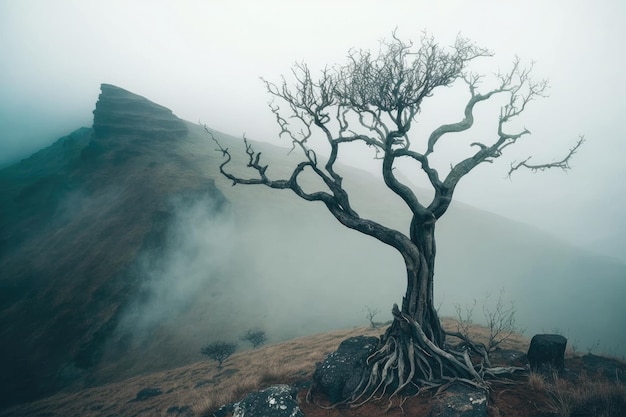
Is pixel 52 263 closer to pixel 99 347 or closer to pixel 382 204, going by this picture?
pixel 99 347

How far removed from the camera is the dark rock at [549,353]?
27.5 ft

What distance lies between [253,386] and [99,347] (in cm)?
4234

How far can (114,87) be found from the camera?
353ft

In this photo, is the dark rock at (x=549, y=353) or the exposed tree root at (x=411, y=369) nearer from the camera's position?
the exposed tree root at (x=411, y=369)

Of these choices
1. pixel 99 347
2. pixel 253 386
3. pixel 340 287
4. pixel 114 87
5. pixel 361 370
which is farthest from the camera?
pixel 114 87

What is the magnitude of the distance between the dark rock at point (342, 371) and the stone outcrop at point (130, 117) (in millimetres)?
94962

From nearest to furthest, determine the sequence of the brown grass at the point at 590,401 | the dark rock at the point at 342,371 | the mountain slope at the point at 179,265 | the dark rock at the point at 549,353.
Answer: the brown grass at the point at 590,401 → the dark rock at the point at 342,371 → the dark rock at the point at 549,353 → the mountain slope at the point at 179,265

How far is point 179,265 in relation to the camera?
177 ft

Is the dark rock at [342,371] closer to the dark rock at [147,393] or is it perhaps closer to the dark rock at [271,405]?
the dark rock at [271,405]

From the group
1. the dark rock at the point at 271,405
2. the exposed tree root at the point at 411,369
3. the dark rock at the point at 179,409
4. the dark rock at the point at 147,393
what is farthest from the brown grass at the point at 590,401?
the dark rock at the point at 147,393

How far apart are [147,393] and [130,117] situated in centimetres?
9748

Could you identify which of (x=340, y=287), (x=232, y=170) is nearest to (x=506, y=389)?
(x=340, y=287)

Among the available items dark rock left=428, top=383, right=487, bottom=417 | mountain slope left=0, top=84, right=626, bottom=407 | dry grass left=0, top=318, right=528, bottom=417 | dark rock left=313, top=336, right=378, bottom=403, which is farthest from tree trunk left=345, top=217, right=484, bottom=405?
mountain slope left=0, top=84, right=626, bottom=407

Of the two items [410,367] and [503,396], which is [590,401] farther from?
[410,367]
